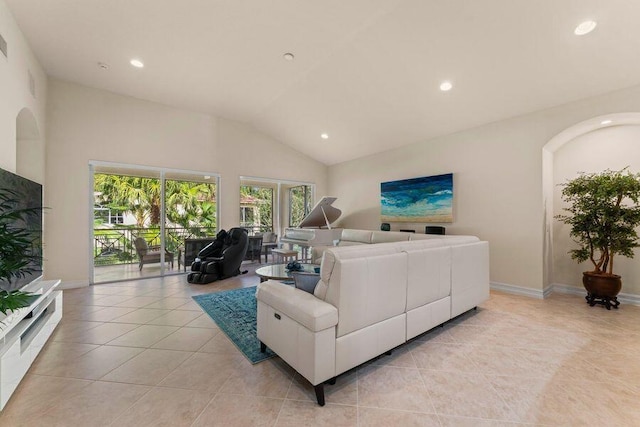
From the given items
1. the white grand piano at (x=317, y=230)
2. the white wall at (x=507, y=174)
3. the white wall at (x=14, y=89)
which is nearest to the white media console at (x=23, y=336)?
the white wall at (x=14, y=89)

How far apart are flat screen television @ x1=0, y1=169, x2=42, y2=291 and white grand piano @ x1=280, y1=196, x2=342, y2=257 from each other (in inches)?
161

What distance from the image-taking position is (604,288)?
12.0ft

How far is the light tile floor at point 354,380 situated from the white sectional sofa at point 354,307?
0.21m

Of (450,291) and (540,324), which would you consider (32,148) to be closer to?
(450,291)

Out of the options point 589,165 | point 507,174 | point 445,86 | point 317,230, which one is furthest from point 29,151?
point 589,165

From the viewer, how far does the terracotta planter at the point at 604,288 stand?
3619 millimetres

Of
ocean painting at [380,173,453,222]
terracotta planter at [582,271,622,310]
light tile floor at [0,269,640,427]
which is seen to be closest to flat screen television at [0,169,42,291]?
light tile floor at [0,269,640,427]

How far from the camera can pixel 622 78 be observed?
3.39m

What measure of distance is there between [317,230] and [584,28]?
492cm

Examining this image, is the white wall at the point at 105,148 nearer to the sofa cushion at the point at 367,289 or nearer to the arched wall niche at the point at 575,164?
the sofa cushion at the point at 367,289

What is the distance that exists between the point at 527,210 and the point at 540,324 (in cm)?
195

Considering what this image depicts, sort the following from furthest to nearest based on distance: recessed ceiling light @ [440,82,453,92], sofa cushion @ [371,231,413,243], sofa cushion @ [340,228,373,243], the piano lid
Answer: the piano lid → sofa cushion @ [340,228,373,243] → sofa cushion @ [371,231,413,243] → recessed ceiling light @ [440,82,453,92]

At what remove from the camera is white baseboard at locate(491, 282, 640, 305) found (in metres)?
3.94

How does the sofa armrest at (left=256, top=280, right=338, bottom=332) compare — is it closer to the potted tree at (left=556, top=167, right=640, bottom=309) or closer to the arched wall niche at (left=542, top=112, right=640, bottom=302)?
the potted tree at (left=556, top=167, right=640, bottom=309)
